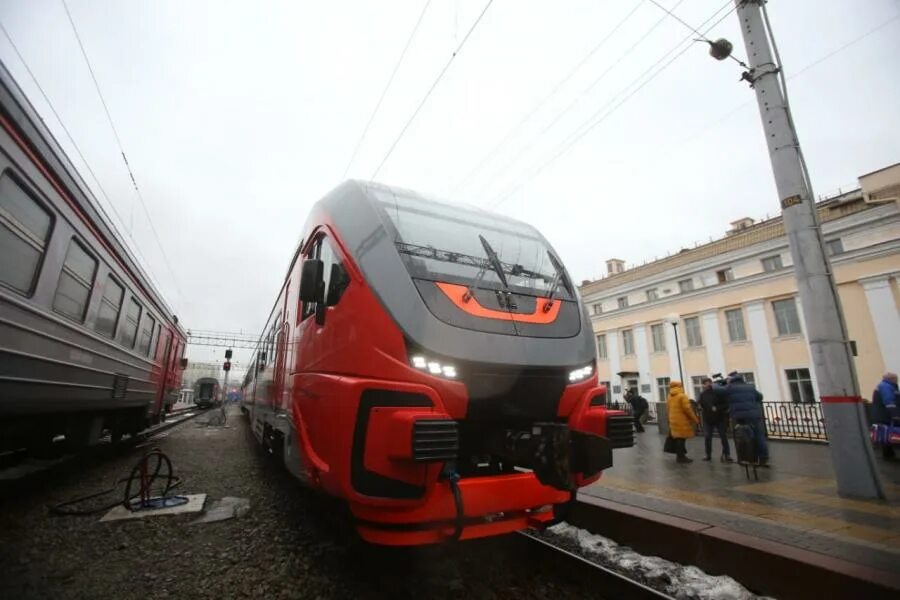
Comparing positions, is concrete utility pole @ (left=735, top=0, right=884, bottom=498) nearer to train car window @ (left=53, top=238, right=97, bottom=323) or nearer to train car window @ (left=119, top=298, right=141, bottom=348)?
train car window @ (left=53, top=238, right=97, bottom=323)

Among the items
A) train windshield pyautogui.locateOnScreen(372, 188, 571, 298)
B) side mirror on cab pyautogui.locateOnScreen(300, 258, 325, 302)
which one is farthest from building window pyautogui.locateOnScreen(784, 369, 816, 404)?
side mirror on cab pyautogui.locateOnScreen(300, 258, 325, 302)

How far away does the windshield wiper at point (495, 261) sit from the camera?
3.29 meters

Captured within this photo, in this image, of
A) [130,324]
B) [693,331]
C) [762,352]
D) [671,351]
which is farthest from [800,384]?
[130,324]

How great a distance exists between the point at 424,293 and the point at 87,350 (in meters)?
5.02

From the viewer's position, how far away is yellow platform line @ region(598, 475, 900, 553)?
3.44 meters

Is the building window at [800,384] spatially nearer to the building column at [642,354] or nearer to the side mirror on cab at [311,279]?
the building column at [642,354]

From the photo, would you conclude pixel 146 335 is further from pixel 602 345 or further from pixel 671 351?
pixel 602 345

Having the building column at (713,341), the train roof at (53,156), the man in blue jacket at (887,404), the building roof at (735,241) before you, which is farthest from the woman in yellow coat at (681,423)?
the building column at (713,341)

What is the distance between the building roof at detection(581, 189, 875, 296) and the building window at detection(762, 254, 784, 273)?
103 centimetres

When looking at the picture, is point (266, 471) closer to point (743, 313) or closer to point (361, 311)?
A: point (361, 311)

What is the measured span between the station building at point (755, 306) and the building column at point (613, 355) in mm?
70

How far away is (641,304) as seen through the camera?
29516 millimetres

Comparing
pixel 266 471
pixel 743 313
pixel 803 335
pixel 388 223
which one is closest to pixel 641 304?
pixel 743 313

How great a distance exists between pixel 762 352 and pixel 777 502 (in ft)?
72.8
